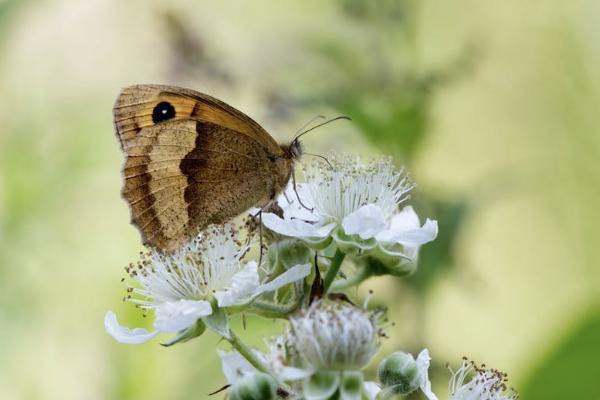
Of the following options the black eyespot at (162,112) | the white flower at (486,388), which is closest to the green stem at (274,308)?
the white flower at (486,388)

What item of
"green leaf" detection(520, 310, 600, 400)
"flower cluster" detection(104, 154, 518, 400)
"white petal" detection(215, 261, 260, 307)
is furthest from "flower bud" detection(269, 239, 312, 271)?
"green leaf" detection(520, 310, 600, 400)

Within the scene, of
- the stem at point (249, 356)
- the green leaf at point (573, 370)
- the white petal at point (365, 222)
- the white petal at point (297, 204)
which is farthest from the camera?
the green leaf at point (573, 370)

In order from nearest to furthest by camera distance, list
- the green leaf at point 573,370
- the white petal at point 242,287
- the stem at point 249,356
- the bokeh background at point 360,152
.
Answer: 1. the stem at point 249,356
2. the white petal at point 242,287
3. the green leaf at point 573,370
4. the bokeh background at point 360,152

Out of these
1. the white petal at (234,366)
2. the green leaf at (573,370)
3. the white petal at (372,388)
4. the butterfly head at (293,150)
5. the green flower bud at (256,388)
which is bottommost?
the green leaf at (573,370)

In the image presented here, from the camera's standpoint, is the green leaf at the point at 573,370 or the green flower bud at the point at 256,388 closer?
the green flower bud at the point at 256,388

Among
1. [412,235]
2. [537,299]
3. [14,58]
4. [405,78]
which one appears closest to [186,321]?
[412,235]

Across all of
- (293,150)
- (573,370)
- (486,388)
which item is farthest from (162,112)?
(573,370)

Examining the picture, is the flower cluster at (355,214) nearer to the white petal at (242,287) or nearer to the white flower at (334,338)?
the white petal at (242,287)

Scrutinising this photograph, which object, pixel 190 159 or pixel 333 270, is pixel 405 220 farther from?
pixel 190 159
